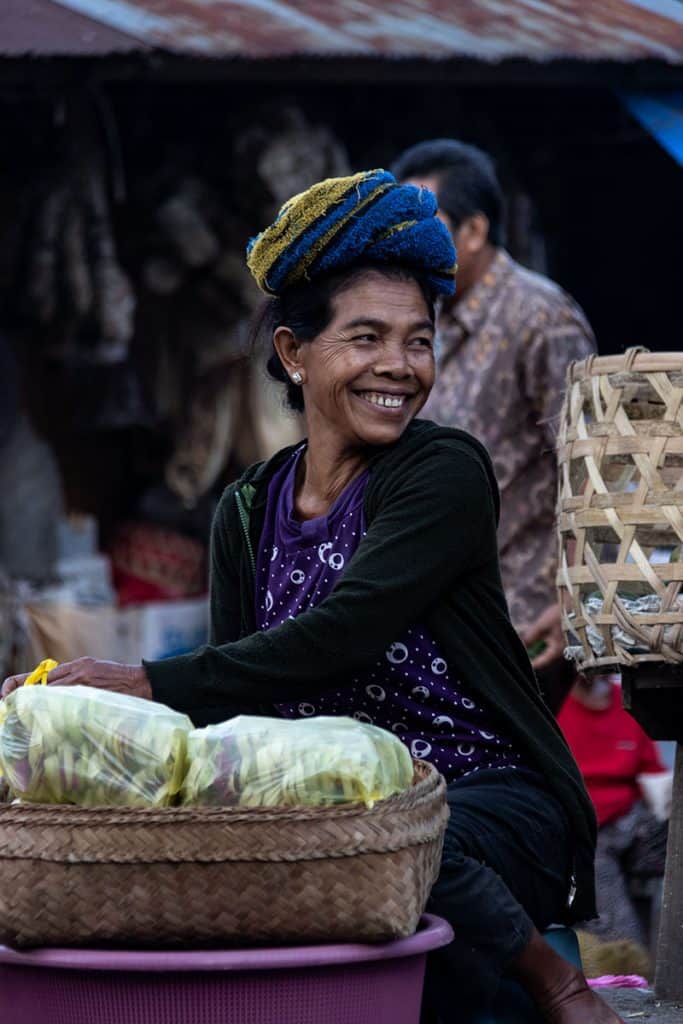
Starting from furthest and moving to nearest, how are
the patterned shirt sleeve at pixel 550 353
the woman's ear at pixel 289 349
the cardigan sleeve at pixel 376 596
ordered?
the patterned shirt sleeve at pixel 550 353 < the woman's ear at pixel 289 349 < the cardigan sleeve at pixel 376 596

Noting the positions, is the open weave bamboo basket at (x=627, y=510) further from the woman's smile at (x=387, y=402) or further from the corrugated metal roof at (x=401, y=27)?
the corrugated metal roof at (x=401, y=27)

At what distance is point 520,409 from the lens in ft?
15.0

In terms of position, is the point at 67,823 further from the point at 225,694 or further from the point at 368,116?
the point at 368,116

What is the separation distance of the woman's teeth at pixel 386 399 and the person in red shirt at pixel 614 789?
3.17 meters

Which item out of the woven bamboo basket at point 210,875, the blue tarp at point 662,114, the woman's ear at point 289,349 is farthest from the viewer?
the blue tarp at point 662,114

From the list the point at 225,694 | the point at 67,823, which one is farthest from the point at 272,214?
the point at 67,823

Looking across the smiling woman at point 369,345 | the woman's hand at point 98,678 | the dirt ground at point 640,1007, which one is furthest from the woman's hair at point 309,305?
the dirt ground at point 640,1007

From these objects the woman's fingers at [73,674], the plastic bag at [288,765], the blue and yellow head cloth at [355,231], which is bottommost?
the plastic bag at [288,765]

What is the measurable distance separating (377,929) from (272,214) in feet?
15.2

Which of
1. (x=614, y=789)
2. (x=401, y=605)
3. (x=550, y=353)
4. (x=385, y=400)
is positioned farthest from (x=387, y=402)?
(x=614, y=789)

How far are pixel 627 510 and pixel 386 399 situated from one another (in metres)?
0.44

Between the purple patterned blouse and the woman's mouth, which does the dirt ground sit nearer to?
the purple patterned blouse

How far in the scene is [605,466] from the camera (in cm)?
315

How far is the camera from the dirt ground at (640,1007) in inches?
126
